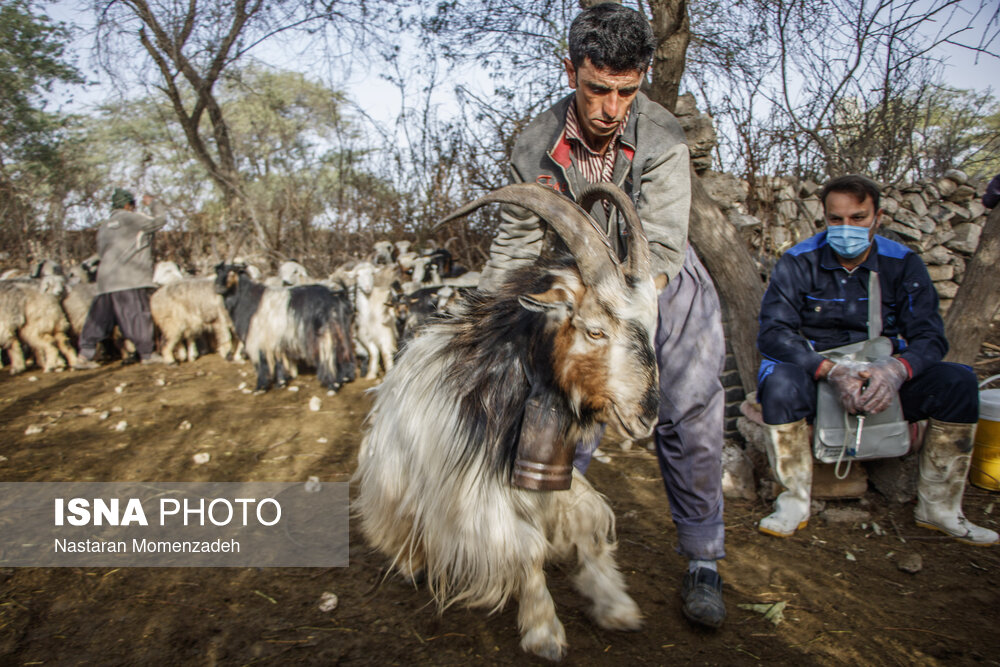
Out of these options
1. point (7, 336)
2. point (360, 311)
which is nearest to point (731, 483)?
point (360, 311)

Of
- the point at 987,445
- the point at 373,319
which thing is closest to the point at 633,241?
the point at 987,445

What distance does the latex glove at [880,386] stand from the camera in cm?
303

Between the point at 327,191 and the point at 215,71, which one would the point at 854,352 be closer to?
the point at 327,191

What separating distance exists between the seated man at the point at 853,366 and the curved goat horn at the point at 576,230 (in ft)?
5.74

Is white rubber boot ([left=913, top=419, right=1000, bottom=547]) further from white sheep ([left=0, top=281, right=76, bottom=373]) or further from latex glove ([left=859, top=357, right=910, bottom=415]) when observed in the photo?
white sheep ([left=0, top=281, right=76, bottom=373])

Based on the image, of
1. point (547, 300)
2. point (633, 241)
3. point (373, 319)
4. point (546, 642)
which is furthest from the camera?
point (373, 319)

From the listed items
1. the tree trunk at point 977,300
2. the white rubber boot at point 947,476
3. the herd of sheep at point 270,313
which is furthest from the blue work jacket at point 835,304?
the herd of sheep at point 270,313

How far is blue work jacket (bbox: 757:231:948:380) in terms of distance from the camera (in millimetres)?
3260

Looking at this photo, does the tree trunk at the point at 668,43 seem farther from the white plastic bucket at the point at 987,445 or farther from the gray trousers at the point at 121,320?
the gray trousers at the point at 121,320

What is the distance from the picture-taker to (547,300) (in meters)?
2.07

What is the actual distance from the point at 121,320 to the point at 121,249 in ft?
3.21

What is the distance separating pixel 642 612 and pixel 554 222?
5.56ft

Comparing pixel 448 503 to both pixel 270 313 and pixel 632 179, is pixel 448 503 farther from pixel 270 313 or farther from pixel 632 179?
pixel 270 313

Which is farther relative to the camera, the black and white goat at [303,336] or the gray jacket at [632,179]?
the black and white goat at [303,336]
